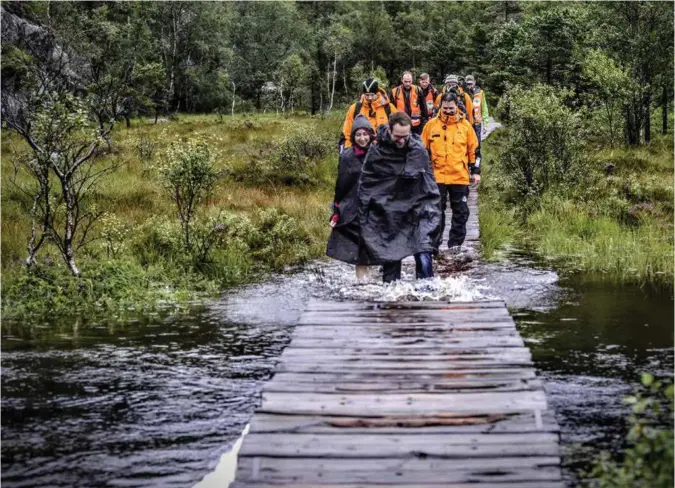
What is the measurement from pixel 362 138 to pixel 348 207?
2.61 feet

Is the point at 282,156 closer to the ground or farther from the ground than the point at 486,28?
closer to the ground

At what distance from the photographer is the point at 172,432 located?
19.7 ft

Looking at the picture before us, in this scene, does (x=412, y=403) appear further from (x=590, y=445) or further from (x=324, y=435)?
(x=590, y=445)

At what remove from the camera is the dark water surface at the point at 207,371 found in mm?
5590

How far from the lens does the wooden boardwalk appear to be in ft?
14.6

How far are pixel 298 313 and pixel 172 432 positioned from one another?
142 inches

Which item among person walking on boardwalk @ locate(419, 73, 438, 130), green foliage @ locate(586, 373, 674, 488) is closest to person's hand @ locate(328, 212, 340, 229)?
green foliage @ locate(586, 373, 674, 488)

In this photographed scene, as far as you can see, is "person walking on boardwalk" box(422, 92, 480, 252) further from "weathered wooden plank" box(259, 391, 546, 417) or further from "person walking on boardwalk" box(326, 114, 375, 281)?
"weathered wooden plank" box(259, 391, 546, 417)

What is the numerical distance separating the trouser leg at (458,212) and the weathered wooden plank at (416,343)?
14.4 ft

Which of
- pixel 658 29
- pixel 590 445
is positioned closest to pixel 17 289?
pixel 590 445

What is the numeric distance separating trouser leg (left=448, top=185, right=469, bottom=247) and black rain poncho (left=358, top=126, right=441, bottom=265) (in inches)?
102

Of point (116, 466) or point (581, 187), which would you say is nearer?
point (116, 466)

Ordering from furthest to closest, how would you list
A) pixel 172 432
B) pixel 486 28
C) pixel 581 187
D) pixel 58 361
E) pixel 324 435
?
pixel 486 28, pixel 581 187, pixel 58 361, pixel 172 432, pixel 324 435

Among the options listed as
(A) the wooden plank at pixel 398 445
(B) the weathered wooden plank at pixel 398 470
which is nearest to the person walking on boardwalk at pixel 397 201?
(A) the wooden plank at pixel 398 445
